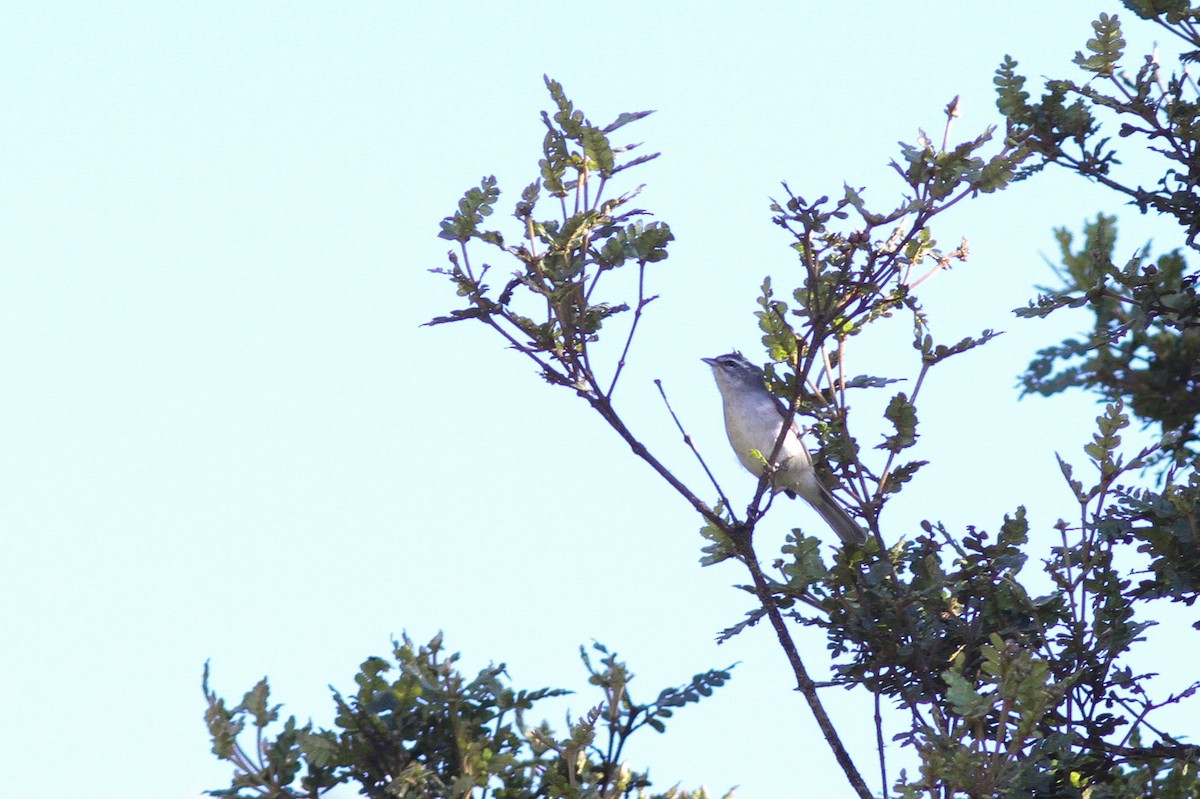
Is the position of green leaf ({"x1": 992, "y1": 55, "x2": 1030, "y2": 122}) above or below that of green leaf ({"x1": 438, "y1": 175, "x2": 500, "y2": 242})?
above

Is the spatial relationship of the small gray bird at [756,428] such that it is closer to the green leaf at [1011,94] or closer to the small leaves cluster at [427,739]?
the green leaf at [1011,94]

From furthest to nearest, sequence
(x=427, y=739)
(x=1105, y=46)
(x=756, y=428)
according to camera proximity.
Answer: (x=756, y=428) < (x=1105, y=46) < (x=427, y=739)

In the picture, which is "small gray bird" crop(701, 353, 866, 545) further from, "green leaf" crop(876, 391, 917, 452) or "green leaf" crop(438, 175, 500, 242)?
"green leaf" crop(438, 175, 500, 242)

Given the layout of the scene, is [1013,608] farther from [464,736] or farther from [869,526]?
[464,736]

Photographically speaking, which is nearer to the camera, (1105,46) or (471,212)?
(471,212)

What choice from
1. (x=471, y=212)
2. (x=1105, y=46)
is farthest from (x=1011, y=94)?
(x=471, y=212)

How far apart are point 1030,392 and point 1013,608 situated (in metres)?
4.15

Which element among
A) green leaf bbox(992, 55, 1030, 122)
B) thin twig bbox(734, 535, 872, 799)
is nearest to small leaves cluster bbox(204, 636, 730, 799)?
thin twig bbox(734, 535, 872, 799)

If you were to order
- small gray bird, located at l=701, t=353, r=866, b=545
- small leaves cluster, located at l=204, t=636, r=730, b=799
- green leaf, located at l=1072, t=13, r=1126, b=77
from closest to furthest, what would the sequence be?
small leaves cluster, located at l=204, t=636, r=730, b=799, green leaf, located at l=1072, t=13, r=1126, b=77, small gray bird, located at l=701, t=353, r=866, b=545

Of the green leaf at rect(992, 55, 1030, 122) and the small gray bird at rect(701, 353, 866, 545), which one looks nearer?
the green leaf at rect(992, 55, 1030, 122)

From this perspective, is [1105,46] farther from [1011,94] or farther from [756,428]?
[756,428]

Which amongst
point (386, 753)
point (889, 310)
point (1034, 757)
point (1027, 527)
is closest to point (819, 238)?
point (889, 310)

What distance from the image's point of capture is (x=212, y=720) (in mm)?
3832

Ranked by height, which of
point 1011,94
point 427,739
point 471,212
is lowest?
point 427,739
